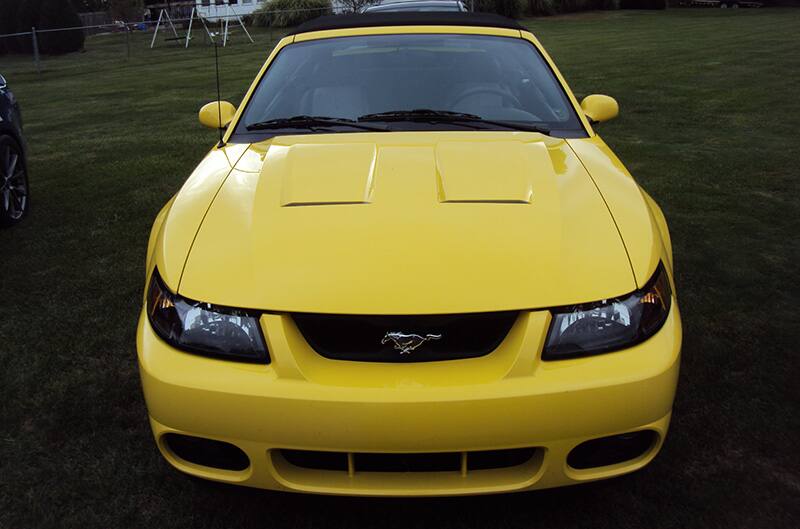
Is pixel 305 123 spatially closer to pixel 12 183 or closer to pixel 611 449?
pixel 611 449

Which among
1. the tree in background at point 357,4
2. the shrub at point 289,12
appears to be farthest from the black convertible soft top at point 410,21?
the shrub at point 289,12

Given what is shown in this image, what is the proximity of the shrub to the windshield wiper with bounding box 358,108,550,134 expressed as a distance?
27083mm

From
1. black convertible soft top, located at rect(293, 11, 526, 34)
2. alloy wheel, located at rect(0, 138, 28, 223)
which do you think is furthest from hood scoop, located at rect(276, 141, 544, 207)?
alloy wheel, located at rect(0, 138, 28, 223)

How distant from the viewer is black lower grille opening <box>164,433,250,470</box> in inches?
75.7

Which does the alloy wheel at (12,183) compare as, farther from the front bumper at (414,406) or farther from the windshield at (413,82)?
the front bumper at (414,406)

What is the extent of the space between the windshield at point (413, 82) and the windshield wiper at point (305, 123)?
24mm

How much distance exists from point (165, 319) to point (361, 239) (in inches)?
24.1

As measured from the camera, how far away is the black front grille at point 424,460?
6.16 ft

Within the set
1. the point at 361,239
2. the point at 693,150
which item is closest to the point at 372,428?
the point at 361,239

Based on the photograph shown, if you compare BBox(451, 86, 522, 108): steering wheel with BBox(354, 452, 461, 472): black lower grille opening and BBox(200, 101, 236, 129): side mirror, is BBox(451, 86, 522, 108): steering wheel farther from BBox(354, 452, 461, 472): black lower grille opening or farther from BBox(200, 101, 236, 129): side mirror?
BBox(354, 452, 461, 472): black lower grille opening

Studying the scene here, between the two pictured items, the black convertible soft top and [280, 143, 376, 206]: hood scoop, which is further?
the black convertible soft top

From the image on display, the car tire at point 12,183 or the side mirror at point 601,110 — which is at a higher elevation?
the side mirror at point 601,110

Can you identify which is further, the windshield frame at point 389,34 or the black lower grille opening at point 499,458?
the windshield frame at point 389,34

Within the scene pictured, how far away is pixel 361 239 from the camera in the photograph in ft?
6.70
